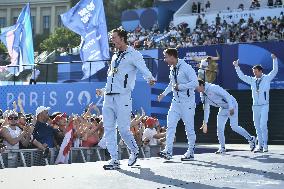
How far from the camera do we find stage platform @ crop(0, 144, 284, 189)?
240 inches

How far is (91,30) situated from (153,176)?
15052mm

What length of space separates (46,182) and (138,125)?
790 centimetres

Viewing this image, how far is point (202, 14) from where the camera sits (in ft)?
122

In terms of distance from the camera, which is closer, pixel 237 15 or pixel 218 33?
pixel 218 33

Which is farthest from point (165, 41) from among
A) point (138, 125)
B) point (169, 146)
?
point (169, 146)

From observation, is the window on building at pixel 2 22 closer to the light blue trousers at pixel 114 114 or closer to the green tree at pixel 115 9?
the green tree at pixel 115 9

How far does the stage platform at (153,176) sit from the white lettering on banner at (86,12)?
532 inches

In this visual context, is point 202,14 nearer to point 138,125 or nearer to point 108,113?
point 138,125

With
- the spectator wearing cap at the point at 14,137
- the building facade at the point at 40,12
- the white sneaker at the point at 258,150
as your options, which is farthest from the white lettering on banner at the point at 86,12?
the building facade at the point at 40,12

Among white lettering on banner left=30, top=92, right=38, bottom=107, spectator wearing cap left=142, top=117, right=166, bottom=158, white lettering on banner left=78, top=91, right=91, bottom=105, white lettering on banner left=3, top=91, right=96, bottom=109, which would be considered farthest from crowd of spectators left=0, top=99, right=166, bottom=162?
white lettering on banner left=30, top=92, right=38, bottom=107

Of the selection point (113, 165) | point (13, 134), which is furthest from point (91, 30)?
point (113, 165)

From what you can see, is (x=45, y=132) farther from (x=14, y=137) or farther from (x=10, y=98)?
(x=10, y=98)

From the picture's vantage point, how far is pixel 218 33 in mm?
33344

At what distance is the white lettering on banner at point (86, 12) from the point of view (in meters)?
21.9
